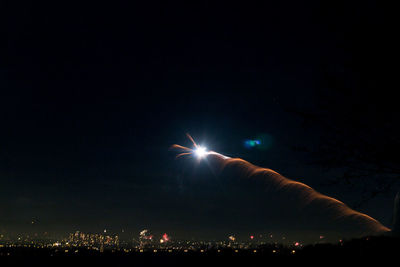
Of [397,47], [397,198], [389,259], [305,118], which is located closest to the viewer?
[397,47]

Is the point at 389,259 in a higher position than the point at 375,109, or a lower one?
lower

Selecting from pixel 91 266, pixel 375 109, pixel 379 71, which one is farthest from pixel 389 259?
pixel 91 266

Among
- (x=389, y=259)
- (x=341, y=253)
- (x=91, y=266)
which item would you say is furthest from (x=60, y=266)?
(x=389, y=259)

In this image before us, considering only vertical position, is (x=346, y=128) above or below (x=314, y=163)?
above

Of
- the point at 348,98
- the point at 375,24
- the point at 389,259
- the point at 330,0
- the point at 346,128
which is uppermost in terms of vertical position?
the point at 330,0

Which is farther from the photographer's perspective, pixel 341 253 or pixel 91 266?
pixel 91 266

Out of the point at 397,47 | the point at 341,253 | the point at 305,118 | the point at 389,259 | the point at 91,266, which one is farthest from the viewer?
the point at 91,266

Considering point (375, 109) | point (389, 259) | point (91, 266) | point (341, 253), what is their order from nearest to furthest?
point (375, 109) < point (389, 259) < point (341, 253) < point (91, 266)

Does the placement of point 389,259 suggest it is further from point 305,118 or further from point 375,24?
point 375,24

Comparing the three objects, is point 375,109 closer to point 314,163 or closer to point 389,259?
point 314,163
